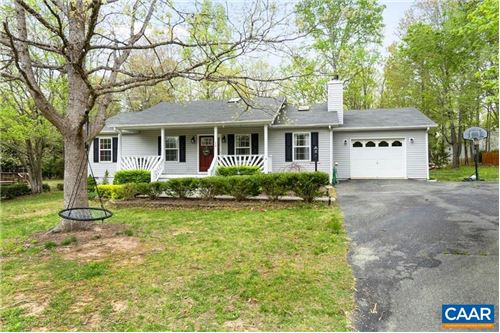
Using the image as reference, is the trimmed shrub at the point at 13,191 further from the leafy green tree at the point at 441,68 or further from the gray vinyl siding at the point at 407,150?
the leafy green tree at the point at 441,68

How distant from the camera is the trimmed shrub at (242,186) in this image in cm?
888

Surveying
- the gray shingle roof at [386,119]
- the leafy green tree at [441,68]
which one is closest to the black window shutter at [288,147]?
the gray shingle roof at [386,119]

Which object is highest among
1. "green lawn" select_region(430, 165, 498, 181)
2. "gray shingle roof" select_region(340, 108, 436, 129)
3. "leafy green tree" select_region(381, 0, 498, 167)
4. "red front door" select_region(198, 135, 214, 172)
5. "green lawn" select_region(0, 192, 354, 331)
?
"leafy green tree" select_region(381, 0, 498, 167)

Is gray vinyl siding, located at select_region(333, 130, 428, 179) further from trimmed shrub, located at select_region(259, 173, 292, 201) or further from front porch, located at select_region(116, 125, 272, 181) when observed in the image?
trimmed shrub, located at select_region(259, 173, 292, 201)

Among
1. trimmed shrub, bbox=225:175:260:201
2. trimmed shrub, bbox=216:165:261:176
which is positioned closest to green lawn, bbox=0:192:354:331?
trimmed shrub, bbox=225:175:260:201

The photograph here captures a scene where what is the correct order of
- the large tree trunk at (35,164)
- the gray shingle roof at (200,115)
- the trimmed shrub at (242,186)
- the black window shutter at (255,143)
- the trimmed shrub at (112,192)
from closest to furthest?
1. the trimmed shrub at (242,186)
2. the trimmed shrub at (112,192)
3. the gray shingle roof at (200,115)
4. the black window shutter at (255,143)
5. the large tree trunk at (35,164)

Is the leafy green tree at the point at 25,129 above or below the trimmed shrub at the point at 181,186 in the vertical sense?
above

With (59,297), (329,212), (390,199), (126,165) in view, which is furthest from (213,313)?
(126,165)

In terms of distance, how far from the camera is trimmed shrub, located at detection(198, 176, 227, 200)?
9.13 meters

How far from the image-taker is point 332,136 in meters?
13.8

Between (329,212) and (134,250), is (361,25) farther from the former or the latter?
(134,250)

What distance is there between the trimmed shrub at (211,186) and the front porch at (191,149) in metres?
3.62

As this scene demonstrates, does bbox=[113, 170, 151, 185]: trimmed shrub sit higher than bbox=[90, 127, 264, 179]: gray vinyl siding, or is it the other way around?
bbox=[90, 127, 264, 179]: gray vinyl siding

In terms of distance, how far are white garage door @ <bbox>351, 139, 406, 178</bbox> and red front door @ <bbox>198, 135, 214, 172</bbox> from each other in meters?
6.67
